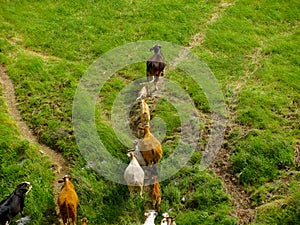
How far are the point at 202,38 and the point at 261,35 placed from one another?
12.0ft

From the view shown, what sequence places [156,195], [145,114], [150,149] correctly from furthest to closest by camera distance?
[145,114] < [150,149] < [156,195]

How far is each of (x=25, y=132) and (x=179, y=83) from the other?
801 centimetres

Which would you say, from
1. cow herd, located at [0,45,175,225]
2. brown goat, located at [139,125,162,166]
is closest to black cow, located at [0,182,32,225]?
cow herd, located at [0,45,175,225]

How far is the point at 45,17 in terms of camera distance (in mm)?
28422

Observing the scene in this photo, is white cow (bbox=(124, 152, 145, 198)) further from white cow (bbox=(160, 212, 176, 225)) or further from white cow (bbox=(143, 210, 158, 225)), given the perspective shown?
white cow (bbox=(160, 212, 176, 225))

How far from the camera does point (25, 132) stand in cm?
2056

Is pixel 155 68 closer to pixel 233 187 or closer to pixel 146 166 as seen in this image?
pixel 146 166

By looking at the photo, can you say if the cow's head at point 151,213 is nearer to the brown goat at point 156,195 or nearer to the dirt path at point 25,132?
the brown goat at point 156,195

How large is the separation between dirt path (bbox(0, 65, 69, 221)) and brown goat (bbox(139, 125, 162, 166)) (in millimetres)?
3077

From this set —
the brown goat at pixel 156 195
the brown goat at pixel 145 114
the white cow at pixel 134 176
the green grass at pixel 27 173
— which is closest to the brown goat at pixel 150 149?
the white cow at pixel 134 176

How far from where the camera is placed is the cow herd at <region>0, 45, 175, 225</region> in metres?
16.0

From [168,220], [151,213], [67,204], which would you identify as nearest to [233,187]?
[168,220]

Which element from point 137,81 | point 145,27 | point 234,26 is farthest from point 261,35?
point 137,81

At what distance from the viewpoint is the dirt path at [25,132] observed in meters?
18.7
